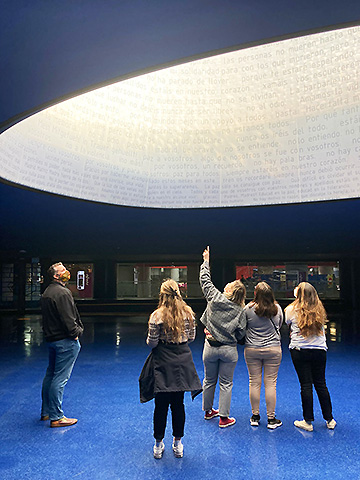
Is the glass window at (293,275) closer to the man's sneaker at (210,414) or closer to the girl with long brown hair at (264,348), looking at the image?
the man's sneaker at (210,414)

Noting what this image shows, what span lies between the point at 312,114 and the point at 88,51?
6030 mm

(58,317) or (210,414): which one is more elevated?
(58,317)

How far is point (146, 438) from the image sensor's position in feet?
13.7

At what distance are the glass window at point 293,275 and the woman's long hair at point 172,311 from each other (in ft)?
59.6

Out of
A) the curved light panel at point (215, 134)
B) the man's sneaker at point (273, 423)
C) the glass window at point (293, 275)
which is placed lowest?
the man's sneaker at point (273, 423)

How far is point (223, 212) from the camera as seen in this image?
376 inches

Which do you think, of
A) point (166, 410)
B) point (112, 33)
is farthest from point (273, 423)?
point (112, 33)

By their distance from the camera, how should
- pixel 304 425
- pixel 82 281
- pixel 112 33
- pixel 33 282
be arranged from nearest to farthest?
pixel 112 33 → pixel 304 425 → pixel 33 282 → pixel 82 281

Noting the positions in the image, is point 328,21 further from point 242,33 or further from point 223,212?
point 223,212

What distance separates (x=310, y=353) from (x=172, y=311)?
1.87 metres

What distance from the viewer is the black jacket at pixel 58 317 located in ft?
14.8

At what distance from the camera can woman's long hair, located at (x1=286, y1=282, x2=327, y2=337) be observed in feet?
14.3

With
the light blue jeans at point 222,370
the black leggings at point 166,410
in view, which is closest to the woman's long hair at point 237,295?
the light blue jeans at point 222,370

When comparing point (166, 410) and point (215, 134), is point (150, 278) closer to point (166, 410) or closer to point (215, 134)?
point (215, 134)
